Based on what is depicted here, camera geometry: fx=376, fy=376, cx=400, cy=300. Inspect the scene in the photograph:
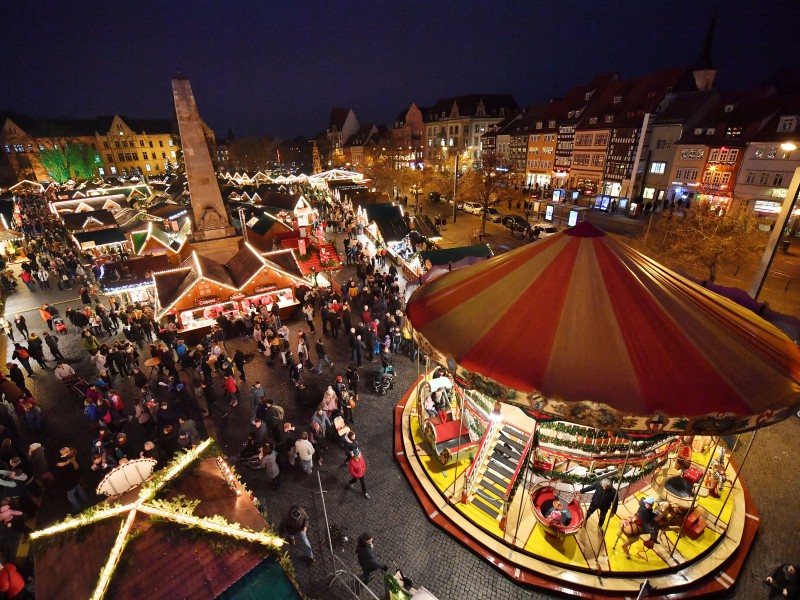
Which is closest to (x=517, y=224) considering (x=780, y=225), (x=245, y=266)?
(x=245, y=266)

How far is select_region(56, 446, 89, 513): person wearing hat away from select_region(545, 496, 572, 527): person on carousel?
31.6 ft

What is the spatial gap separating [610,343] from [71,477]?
1065 centimetres

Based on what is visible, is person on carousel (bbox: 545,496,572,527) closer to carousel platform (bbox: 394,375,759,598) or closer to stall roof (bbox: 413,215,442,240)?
carousel platform (bbox: 394,375,759,598)

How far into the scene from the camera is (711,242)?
1609 cm

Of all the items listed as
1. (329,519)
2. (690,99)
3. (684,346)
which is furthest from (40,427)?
(690,99)

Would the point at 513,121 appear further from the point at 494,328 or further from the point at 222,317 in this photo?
the point at 494,328

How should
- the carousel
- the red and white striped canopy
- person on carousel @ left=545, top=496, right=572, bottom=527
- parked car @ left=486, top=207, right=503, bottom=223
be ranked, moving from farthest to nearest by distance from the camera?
parked car @ left=486, top=207, right=503, bottom=223
person on carousel @ left=545, top=496, right=572, bottom=527
the carousel
the red and white striped canopy

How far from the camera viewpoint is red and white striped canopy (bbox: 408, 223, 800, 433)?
5070 millimetres

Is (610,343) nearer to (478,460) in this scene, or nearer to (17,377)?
(478,460)

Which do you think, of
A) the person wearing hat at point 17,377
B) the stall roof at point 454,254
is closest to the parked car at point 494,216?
the stall roof at point 454,254

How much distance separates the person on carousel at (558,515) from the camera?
704 cm

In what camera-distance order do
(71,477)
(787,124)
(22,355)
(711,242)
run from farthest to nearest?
1. (787,124)
2. (711,242)
3. (22,355)
4. (71,477)

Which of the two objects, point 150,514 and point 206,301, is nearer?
point 150,514

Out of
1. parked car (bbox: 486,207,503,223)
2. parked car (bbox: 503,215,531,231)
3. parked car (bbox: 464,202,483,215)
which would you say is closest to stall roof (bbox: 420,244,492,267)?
parked car (bbox: 503,215,531,231)
